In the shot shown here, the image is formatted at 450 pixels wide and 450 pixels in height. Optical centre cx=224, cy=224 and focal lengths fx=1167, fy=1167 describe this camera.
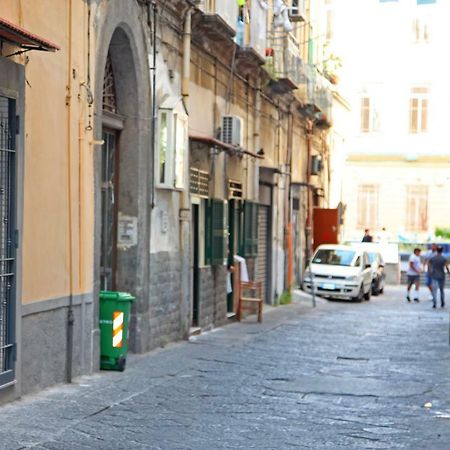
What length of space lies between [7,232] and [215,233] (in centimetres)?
971

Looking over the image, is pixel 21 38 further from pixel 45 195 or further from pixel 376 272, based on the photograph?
pixel 376 272

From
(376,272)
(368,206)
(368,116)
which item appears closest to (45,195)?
(376,272)

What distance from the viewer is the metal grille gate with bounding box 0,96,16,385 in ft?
36.2

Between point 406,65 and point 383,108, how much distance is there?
211cm

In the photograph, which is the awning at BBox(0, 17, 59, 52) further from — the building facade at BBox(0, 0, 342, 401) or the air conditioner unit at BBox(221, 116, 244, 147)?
the air conditioner unit at BBox(221, 116, 244, 147)

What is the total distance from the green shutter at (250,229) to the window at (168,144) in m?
7.33

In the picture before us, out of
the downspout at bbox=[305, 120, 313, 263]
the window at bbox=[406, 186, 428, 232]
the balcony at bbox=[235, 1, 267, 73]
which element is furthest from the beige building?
the balcony at bbox=[235, 1, 267, 73]

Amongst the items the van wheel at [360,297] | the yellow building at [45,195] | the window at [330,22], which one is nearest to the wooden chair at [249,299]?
the van wheel at [360,297]

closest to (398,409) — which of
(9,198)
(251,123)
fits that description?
(9,198)

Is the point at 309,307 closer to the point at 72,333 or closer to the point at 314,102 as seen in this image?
the point at 314,102

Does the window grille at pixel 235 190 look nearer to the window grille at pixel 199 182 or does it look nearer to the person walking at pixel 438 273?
the window grille at pixel 199 182

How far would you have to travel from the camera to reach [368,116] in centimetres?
5062

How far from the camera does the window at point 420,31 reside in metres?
50.3

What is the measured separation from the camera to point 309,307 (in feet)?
97.2
